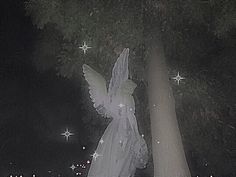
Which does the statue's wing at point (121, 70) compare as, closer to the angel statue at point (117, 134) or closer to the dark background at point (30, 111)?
the angel statue at point (117, 134)

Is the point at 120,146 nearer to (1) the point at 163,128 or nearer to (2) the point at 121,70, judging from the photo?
(2) the point at 121,70

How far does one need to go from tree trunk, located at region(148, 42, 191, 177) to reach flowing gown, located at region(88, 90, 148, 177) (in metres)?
2.01

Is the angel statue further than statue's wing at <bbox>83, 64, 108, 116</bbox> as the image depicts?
No

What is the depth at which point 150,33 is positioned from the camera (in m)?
A: 10.1

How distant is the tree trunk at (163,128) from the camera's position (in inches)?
352

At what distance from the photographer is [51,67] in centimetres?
1321

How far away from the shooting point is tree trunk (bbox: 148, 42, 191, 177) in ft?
29.3

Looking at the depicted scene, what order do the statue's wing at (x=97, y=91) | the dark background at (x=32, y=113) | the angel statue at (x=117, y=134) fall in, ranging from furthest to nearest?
the dark background at (x=32, y=113) → the statue's wing at (x=97, y=91) → the angel statue at (x=117, y=134)

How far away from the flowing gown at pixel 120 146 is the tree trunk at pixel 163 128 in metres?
2.01
